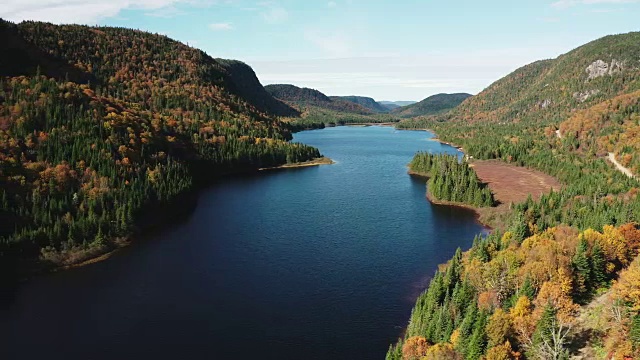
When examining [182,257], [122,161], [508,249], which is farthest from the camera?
[122,161]

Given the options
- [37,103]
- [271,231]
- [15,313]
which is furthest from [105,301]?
[37,103]

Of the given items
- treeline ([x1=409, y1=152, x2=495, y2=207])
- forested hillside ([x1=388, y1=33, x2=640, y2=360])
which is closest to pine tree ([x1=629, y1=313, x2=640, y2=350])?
forested hillside ([x1=388, y1=33, x2=640, y2=360])

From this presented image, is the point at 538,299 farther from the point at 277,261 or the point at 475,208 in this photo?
the point at 475,208

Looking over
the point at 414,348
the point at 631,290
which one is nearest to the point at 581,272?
the point at 631,290

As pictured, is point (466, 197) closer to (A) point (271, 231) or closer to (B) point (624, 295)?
(A) point (271, 231)

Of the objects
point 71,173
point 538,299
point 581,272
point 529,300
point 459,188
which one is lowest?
point 529,300

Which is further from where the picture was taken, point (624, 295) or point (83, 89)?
point (83, 89)

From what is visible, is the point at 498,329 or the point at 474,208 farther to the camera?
the point at 474,208
